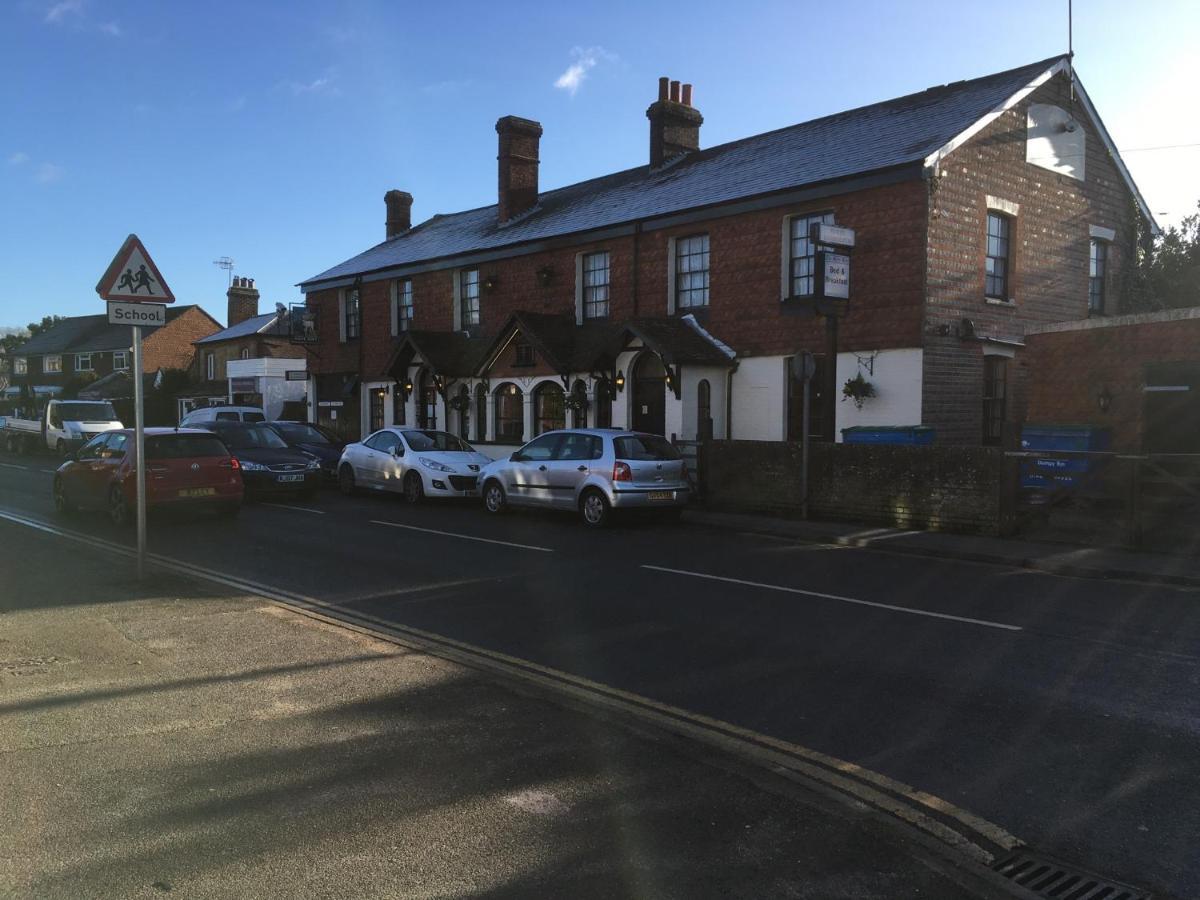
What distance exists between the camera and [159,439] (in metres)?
13.9

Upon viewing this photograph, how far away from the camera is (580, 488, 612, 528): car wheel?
14.2 metres

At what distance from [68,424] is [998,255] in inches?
1174

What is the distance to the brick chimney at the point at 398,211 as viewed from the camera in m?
35.0

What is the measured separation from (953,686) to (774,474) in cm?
999

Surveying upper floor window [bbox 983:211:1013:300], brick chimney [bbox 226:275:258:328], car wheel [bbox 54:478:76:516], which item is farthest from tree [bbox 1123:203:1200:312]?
brick chimney [bbox 226:275:258:328]

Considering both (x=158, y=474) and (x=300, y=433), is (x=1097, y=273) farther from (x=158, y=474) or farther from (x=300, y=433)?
(x=158, y=474)

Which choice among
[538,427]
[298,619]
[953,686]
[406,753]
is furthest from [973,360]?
[406,753]

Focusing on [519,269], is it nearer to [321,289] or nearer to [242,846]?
[321,289]

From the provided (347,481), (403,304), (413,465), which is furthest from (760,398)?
(403,304)

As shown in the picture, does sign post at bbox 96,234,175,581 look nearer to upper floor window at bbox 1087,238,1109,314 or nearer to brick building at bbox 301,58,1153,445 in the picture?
brick building at bbox 301,58,1153,445

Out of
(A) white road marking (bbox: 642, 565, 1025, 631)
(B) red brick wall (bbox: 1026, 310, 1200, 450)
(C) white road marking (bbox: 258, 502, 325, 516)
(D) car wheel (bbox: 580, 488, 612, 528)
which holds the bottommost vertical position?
(A) white road marking (bbox: 642, 565, 1025, 631)

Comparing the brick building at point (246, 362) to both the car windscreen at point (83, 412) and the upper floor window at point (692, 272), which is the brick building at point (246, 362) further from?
the upper floor window at point (692, 272)

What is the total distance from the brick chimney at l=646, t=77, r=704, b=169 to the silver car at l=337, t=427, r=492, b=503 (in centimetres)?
1088

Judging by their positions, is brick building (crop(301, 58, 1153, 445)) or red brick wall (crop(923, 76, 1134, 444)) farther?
brick building (crop(301, 58, 1153, 445))
